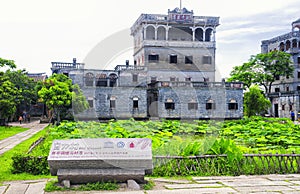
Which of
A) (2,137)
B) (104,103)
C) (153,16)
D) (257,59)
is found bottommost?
(2,137)

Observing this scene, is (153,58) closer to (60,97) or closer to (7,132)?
(60,97)

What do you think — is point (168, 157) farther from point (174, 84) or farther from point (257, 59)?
point (257, 59)

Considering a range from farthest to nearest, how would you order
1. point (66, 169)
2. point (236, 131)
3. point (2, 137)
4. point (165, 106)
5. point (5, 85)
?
point (165, 106)
point (5, 85)
point (236, 131)
point (2, 137)
point (66, 169)

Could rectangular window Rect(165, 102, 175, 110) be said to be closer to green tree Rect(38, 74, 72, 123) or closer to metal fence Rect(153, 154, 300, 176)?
Answer: green tree Rect(38, 74, 72, 123)

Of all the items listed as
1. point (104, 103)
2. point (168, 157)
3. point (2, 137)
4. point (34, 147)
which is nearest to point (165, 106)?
point (104, 103)

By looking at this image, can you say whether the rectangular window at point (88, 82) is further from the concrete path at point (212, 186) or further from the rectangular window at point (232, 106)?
the concrete path at point (212, 186)

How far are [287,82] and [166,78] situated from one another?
21.5 m

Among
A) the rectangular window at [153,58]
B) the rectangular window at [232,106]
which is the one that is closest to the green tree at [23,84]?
the rectangular window at [153,58]

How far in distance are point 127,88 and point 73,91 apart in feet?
22.4

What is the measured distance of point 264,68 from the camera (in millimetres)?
47844

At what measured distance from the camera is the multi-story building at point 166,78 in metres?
35.2

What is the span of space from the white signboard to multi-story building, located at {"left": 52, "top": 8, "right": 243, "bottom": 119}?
25.7 meters

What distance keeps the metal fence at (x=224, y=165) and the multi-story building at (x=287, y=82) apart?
1354 inches

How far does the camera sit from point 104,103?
35.6 meters
